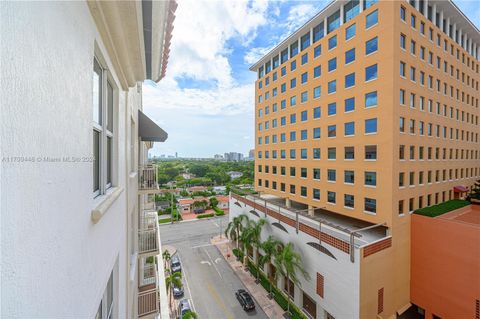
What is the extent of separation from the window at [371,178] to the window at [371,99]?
5359mm

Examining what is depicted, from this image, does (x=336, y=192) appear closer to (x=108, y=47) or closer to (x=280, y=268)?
(x=280, y=268)

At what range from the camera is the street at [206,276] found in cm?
1842

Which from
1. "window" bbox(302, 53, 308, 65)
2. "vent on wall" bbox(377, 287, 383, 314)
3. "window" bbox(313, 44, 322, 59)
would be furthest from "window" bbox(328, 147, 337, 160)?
"vent on wall" bbox(377, 287, 383, 314)

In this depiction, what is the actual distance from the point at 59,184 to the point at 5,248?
2.37 ft

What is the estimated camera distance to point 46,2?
1.27 meters

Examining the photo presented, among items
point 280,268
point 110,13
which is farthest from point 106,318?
point 280,268

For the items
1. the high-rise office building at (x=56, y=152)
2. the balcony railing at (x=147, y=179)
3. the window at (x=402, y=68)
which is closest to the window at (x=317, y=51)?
the window at (x=402, y=68)

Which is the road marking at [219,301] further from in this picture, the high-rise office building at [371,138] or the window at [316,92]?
the window at [316,92]

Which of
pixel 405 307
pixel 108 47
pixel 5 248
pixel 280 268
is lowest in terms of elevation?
pixel 405 307

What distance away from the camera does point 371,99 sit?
1609 cm

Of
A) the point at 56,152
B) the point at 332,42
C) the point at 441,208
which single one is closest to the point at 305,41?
the point at 332,42

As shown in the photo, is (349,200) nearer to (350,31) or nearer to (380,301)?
(380,301)

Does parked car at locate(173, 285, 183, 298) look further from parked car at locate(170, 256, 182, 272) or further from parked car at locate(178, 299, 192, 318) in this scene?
parked car at locate(170, 256, 182, 272)

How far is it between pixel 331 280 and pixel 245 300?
8.63 meters
